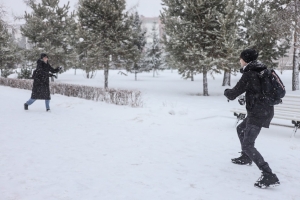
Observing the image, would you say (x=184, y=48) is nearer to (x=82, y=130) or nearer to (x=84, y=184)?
(x=82, y=130)

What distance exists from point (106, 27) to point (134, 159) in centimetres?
1573

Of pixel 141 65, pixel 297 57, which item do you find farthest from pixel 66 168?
pixel 141 65

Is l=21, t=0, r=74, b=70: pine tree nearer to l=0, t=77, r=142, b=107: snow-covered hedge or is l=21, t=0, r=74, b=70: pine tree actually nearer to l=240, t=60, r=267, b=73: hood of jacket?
l=0, t=77, r=142, b=107: snow-covered hedge

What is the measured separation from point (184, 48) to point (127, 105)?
22.8ft

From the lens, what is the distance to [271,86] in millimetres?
3494

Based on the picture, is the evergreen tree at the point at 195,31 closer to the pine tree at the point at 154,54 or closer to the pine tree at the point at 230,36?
the pine tree at the point at 230,36

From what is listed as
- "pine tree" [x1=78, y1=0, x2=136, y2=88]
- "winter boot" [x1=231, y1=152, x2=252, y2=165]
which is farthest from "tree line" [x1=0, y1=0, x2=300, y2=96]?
"winter boot" [x1=231, y1=152, x2=252, y2=165]

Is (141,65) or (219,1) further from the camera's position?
(141,65)

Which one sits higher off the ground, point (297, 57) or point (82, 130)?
point (297, 57)

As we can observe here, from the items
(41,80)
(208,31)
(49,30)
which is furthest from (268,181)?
(49,30)

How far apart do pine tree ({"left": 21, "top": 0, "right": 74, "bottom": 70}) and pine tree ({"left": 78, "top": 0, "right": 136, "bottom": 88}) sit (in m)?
6.88

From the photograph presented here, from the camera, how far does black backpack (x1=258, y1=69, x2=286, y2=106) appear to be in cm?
348

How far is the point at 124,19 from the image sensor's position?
1914 cm

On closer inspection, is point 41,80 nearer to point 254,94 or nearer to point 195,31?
point 254,94
